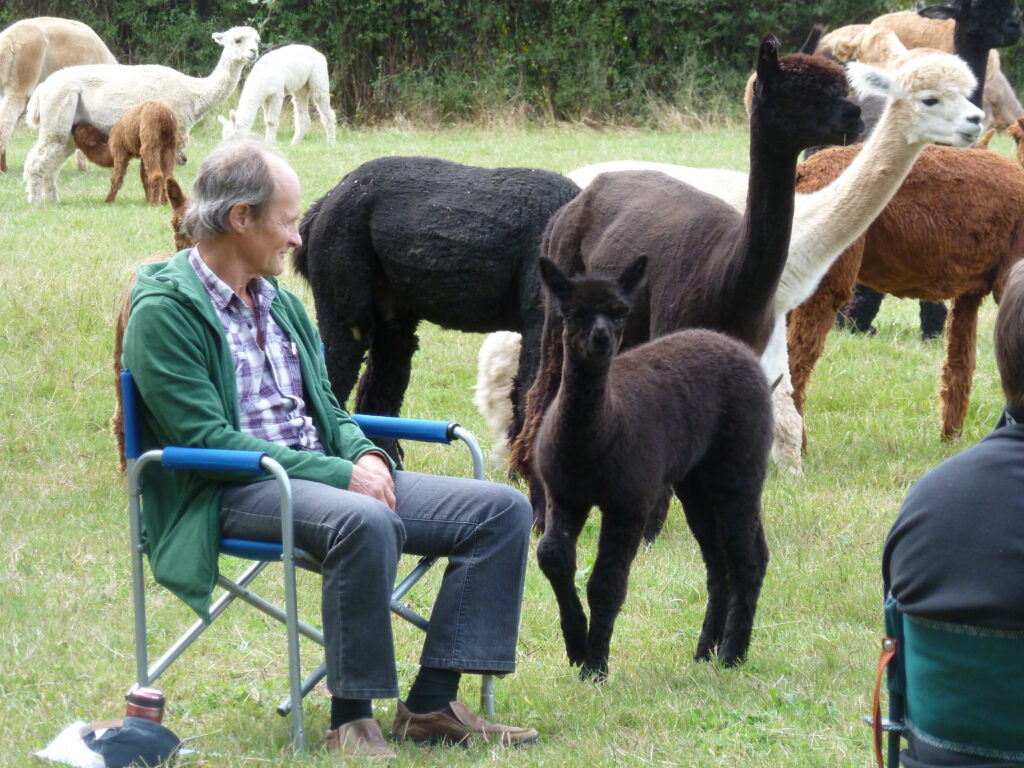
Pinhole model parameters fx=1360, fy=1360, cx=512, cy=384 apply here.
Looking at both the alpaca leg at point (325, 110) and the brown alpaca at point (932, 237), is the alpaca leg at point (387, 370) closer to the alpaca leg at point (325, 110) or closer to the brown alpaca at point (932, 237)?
the brown alpaca at point (932, 237)

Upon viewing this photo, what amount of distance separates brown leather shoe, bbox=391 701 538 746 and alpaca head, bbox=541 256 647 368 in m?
1.04

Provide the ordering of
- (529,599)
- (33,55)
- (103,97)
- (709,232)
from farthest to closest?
(33,55) → (103,97) → (709,232) → (529,599)

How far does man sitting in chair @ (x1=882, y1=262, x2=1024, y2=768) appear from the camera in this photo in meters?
Result: 2.32

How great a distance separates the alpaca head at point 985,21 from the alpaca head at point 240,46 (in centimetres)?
816

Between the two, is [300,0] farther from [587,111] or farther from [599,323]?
[599,323]

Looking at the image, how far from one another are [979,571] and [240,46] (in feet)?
48.4

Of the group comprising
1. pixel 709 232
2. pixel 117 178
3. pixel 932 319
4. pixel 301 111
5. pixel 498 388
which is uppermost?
pixel 709 232

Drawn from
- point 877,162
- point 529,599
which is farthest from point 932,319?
point 529,599

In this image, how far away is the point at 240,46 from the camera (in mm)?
15875

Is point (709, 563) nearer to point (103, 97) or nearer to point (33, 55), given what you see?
point (103, 97)

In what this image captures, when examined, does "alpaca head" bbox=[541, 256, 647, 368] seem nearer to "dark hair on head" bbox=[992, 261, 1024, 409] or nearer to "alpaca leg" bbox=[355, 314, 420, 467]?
"dark hair on head" bbox=[992, 261, 1024, 409]

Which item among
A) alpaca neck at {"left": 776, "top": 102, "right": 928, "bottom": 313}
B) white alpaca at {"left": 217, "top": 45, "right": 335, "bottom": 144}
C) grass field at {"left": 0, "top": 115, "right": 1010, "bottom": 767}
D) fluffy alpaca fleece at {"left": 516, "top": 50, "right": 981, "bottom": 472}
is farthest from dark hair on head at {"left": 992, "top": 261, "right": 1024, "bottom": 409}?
white alpaca at {"left": 217, "top": 45, "right": 335, "bottom": 144}

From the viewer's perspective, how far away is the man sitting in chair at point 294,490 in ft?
11.2

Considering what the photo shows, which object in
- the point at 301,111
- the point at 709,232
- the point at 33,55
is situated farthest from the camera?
the point at 301,111
